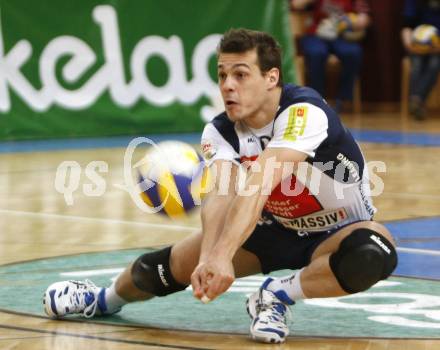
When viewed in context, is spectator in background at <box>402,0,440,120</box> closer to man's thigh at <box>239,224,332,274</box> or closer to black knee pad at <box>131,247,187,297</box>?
man's thigh at <box>239,224,332,274</box>

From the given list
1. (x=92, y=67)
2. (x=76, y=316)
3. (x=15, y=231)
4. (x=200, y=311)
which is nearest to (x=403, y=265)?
(x=200, y=311)

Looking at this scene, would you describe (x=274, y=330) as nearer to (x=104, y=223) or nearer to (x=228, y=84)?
(x=228, y=84)

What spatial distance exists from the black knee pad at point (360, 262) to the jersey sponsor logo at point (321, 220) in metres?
0.25

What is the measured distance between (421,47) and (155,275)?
36.8 ft

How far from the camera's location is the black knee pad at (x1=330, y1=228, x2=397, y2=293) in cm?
452

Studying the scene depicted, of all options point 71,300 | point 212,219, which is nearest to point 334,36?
Result: point 71,300

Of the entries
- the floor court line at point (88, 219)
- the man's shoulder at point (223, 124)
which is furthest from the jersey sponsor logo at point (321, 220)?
the floor court line at point (88, 219)

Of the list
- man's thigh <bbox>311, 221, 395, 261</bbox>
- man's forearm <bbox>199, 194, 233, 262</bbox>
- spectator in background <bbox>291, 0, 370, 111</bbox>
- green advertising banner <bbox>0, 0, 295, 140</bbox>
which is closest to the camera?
man's forearm <bbox>199, 194, 233, 262</bbox>

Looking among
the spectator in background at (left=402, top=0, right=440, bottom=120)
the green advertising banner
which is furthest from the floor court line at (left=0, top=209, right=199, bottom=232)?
the spectator in background at (left=402, top=0, right=440, bottom=120)

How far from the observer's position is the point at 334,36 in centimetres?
1612

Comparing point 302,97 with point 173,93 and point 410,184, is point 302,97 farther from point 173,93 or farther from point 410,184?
point 173,93

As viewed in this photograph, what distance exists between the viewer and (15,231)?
24.3ft

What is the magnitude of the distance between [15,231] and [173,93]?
658cm

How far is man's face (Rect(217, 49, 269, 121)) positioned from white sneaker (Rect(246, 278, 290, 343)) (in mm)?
754
